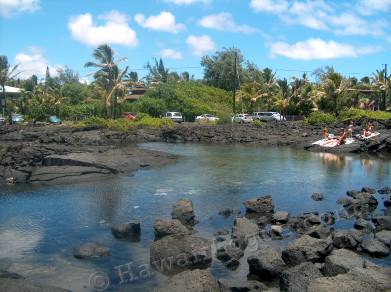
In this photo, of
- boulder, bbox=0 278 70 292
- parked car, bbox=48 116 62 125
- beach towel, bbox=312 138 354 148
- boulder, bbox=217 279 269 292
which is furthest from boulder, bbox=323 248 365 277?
parked car, bbox=48 116 62 125

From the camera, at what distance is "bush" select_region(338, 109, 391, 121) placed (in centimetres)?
5712

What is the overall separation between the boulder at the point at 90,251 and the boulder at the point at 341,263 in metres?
6.05

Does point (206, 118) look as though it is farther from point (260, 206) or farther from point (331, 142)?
point (260, 206)

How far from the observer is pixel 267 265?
11484 millimetres

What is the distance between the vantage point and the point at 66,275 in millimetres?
11922

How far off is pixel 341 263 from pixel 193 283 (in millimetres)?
3469

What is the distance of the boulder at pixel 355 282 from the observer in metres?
9.13

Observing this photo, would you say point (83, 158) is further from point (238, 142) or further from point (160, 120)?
point (160, 120)

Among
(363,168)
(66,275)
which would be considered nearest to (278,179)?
(363,168)

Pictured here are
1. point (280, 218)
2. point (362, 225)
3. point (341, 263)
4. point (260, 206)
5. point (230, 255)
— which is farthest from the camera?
point (260, 206)

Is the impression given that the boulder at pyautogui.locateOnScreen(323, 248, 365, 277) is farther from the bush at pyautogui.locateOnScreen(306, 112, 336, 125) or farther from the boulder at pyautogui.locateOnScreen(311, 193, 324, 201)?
the bush at pyautogui.locateOnScreen(306, 112, 336, 125)

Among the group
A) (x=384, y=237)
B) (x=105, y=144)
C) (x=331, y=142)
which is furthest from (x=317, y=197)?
(x=105, y=144)

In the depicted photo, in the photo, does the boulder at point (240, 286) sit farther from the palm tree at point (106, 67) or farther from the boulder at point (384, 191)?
the palm tree at point (106, 67)

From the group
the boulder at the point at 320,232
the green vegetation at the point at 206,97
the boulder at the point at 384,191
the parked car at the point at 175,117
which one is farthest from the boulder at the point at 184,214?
the parked car at the point at 175,117
